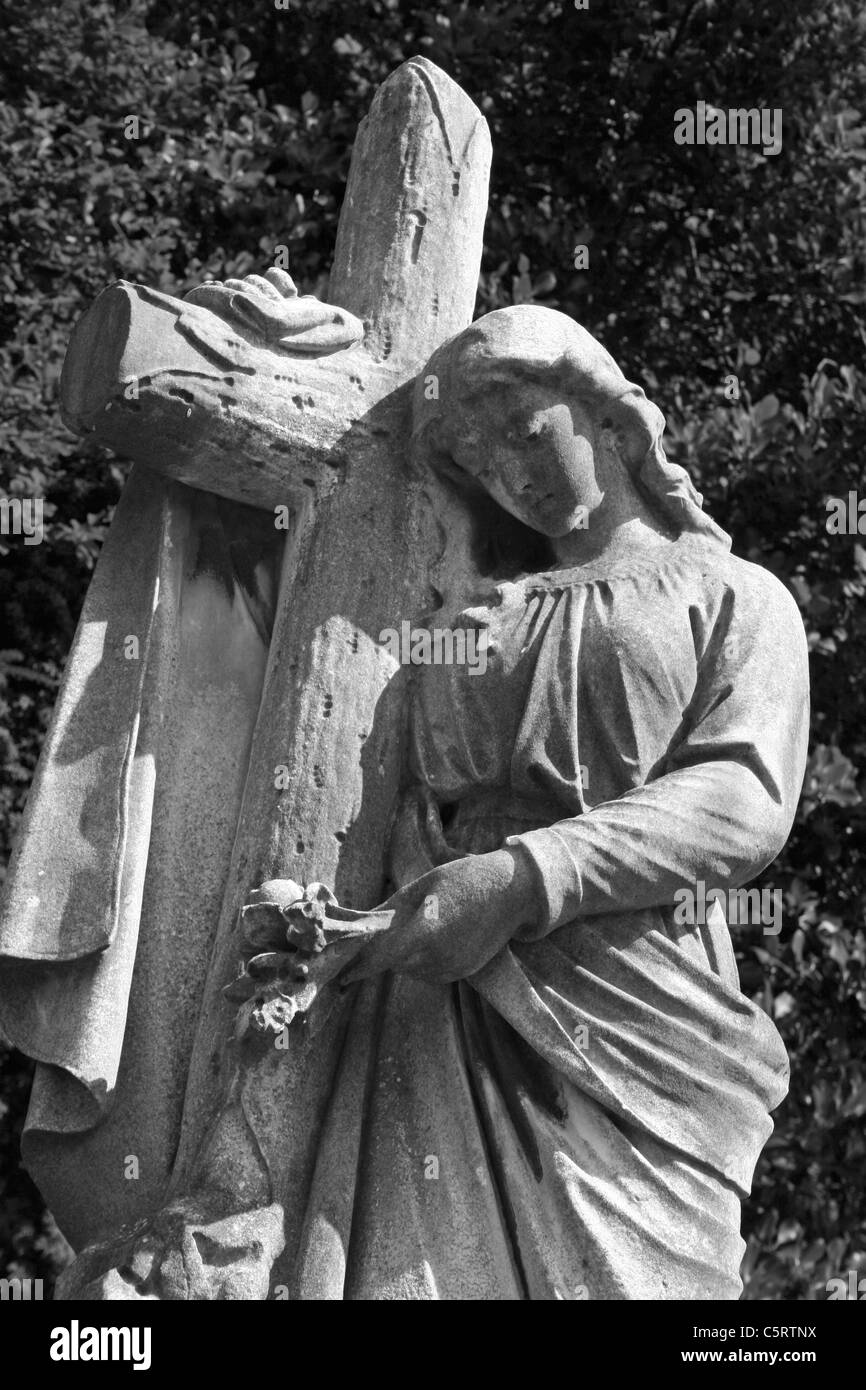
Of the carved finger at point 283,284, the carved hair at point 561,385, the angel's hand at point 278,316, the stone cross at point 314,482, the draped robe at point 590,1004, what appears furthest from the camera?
the carved finger at point 283,284

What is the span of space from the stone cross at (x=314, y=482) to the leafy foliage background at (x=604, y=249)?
13.2ft

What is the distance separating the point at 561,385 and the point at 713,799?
1116 mm

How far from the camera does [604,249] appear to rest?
39.6 ft

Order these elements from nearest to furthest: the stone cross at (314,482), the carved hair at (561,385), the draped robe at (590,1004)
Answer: the draped robe at (590,1004) < the stone cross at (314,482) < the carved hair at (561,385)

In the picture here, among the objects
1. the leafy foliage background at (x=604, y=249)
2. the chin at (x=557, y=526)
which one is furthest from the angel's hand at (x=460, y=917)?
the leafy foliage background at (x=604, y=249)

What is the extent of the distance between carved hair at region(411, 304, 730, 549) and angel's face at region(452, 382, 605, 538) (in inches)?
1.2

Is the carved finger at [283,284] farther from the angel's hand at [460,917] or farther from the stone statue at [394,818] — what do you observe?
the angel's hand at [460,917]

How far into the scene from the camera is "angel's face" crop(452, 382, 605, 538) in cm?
626

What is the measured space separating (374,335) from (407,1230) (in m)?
2.27

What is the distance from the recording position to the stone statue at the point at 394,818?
561 centimetres

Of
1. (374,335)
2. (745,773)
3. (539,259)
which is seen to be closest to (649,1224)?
(745,773)

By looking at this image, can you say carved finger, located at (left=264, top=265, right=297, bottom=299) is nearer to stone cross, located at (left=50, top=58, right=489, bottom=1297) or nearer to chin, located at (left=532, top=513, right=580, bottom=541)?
stone cross, located at (left=50, top=58, right=489, bottom=1297)

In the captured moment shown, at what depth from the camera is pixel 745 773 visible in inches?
229

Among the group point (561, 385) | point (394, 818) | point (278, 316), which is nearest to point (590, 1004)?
point (394, 818)
